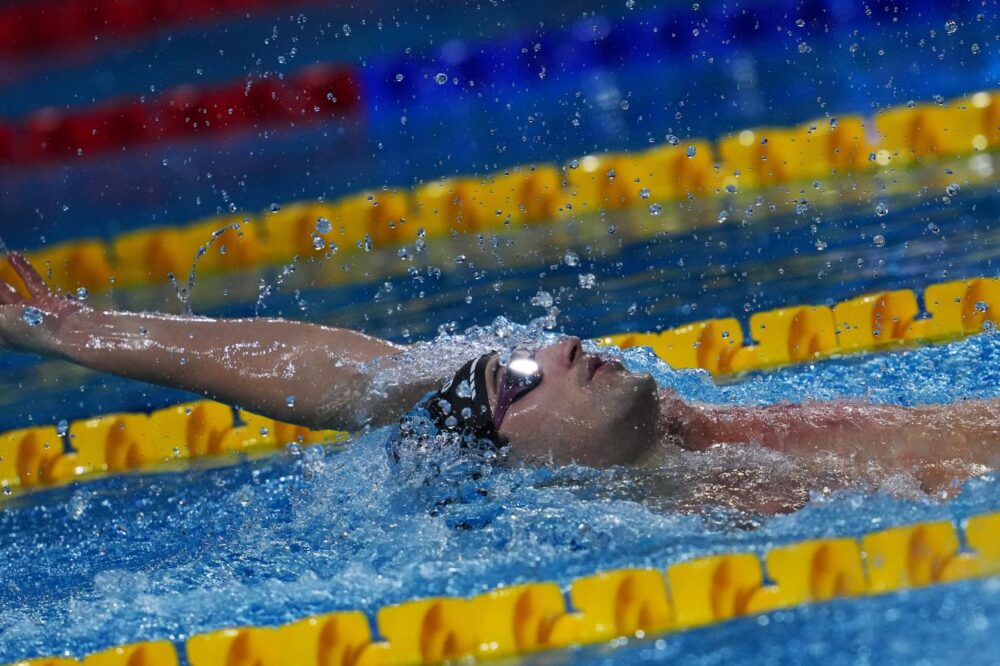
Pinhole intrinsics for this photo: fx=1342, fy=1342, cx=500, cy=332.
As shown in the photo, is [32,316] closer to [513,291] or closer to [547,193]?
[513,291]

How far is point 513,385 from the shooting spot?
2279 mm

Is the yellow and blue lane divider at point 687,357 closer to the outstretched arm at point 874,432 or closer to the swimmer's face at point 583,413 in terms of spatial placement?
the outstretched arm at point 874,432

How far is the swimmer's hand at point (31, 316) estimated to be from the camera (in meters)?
2.35

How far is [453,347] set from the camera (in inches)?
106

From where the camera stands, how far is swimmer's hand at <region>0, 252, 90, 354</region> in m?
2.35

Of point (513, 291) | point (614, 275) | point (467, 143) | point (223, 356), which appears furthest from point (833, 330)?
point (467, 143)

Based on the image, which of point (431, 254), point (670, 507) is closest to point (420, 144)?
point (431, 254)

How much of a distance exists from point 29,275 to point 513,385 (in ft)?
2.95

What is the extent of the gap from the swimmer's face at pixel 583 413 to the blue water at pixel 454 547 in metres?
0.04

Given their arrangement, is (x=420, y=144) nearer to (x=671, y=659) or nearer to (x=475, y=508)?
(x=475, y=508)

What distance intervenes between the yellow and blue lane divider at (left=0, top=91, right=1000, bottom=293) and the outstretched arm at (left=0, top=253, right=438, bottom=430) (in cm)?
252

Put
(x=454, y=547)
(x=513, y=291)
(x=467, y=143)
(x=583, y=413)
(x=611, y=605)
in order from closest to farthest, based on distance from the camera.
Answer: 1. (x=611, y=605)
2. (x=583, y=413)
3. (x=454, y=547)
4. (x=513, y=291)
5. (x=467, y=143)

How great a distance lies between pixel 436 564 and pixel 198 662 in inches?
16.7

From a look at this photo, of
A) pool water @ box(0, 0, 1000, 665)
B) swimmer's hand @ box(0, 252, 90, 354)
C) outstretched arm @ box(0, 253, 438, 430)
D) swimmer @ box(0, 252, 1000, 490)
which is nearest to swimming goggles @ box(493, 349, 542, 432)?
swimmer @ box(0, 252, 1000, 490)
